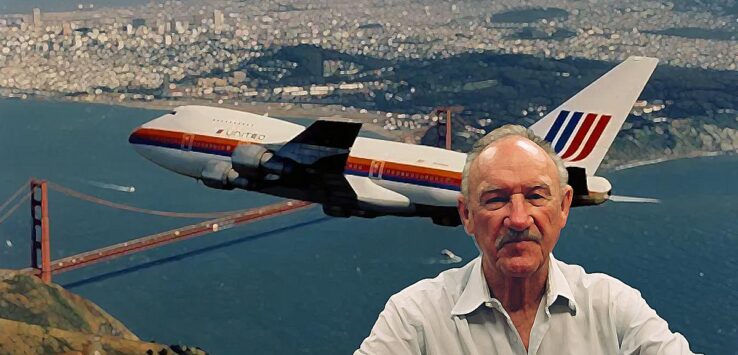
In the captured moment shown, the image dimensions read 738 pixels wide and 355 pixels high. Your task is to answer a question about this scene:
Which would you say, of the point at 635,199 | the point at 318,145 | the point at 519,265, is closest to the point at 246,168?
the point at 318,145

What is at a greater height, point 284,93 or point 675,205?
point 284,93

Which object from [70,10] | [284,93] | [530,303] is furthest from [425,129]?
[530,303]

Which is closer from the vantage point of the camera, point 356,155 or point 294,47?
point 356,155

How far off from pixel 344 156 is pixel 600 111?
238 centimetres

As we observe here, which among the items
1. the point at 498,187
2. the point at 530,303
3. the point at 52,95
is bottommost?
the point at 52,95

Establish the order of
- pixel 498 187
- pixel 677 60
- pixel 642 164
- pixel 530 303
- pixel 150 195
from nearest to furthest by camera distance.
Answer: pixel 498 187
pixel 530 303
pixel 150 195
pixel 642 164
pixel 677 60

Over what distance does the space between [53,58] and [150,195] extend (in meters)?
2.68

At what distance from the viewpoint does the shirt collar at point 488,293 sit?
190 cm

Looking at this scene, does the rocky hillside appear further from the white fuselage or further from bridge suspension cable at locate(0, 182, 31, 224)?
the white fuselage

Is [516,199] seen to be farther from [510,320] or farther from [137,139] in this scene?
[137,139]

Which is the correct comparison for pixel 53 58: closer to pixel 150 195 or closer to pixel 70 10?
pixel 70 10

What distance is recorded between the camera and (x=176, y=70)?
37.2 ft

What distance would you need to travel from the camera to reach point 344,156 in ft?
26.1

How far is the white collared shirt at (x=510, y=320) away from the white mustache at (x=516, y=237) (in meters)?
0.13
